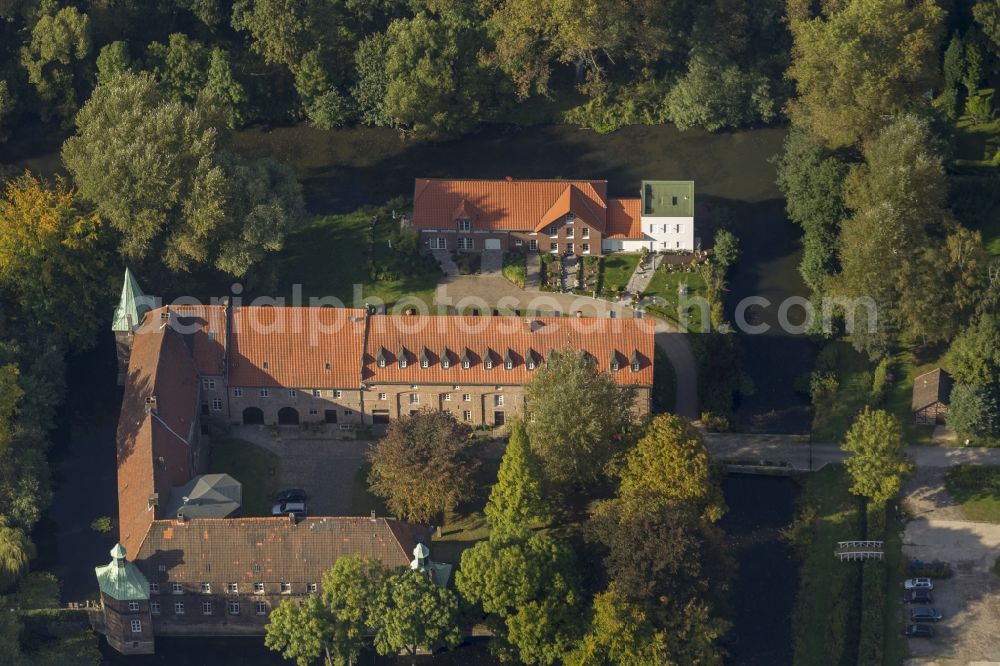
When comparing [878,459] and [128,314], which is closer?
[878,459]

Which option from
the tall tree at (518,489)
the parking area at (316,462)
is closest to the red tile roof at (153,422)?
the parking area at (316,462)

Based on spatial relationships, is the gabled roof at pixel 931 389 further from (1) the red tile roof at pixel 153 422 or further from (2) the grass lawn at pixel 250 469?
(1) the red tile roof at pixel 153 422

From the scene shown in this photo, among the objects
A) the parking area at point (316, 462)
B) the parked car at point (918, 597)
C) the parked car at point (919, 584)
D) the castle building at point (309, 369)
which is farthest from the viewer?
the parking area at point (316, 462)

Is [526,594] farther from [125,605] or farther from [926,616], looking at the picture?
[926,616]

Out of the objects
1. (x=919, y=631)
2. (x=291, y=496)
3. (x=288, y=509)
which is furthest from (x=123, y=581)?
(x=919, y=631)

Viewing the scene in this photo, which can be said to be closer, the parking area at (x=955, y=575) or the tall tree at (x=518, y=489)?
the parking area at (x=955, y=575)

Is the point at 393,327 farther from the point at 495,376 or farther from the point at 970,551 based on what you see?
the point at 970,551

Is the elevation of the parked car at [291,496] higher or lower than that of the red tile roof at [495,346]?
lower
